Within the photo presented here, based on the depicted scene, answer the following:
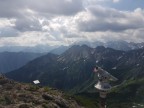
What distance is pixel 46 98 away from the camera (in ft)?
238

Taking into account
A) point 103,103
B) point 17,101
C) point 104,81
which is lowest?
point 17,101

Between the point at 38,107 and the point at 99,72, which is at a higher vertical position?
the point at 99,72

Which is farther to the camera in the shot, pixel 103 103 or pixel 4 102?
pixel 4 102

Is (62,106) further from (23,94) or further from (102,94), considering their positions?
(102,94)

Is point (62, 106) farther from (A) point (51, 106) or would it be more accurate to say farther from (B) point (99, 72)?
(B) point (99, 72)

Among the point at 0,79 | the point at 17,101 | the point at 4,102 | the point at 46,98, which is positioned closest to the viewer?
the point at 4,102

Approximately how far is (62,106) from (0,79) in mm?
19158

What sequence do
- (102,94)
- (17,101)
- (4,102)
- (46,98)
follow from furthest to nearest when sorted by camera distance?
1. (46,98)
2. (17,101)
3. (4,102)
4. (102,94)

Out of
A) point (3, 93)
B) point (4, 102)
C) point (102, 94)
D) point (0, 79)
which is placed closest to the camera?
point (102, 94)

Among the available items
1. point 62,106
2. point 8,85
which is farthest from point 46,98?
point 8,85

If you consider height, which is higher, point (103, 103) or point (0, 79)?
point (103, 103)

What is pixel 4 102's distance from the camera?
55.6 metres

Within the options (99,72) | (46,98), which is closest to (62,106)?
(46,98)

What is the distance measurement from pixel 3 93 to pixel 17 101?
17.6ft
